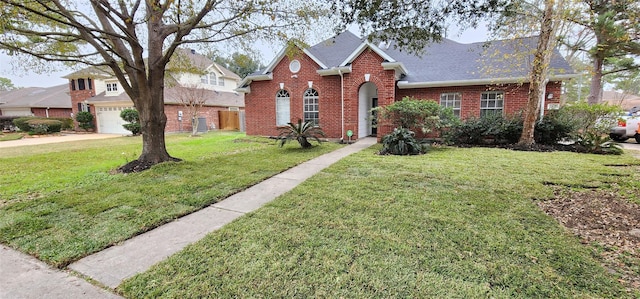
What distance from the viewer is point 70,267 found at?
2742mm

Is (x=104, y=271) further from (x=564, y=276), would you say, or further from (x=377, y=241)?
(x=564, y=276)

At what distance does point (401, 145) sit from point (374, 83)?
155 inches

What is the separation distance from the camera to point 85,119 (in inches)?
906

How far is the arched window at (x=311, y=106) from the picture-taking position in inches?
531

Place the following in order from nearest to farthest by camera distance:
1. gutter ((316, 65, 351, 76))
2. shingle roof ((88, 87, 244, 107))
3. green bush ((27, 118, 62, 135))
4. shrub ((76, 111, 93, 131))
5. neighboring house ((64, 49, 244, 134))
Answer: gutter ((316, 65, 351, 76)) → green bush ((27, 118, 62, 135)) → shingle roof ((88, 87, 244, 107)) → neighboring house ((64, 49, 244, 134)) → shrub ((76, 111, 93, 131))

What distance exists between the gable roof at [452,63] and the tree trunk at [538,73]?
0.40 metres

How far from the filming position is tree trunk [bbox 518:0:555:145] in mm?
8641

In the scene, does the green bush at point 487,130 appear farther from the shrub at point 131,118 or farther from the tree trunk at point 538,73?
the shrub at point 131,118

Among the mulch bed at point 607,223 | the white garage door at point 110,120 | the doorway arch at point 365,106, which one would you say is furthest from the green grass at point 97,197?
the white garage door at point 110,120

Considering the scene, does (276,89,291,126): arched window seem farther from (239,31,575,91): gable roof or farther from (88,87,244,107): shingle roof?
(88,87,244,107): shingle roof

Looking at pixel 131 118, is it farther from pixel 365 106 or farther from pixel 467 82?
pixel 467 82

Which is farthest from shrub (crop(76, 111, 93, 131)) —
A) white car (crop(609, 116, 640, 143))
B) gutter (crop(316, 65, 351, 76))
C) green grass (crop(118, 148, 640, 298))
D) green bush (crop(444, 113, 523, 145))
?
white car (crop(609, 116, 640, 143))

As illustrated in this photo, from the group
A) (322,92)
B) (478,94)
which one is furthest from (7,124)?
(478,94)

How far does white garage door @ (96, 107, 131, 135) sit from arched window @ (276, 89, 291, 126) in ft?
50.4
